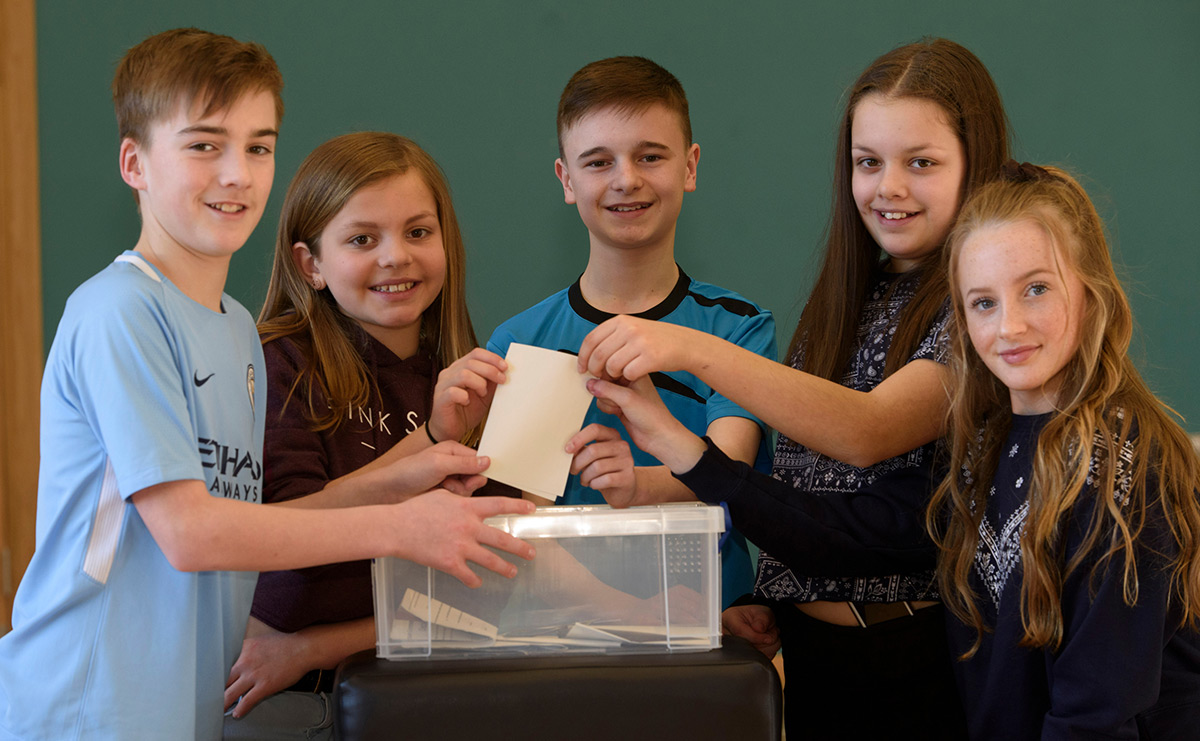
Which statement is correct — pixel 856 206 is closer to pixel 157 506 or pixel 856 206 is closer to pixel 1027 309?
pixel 1027 309

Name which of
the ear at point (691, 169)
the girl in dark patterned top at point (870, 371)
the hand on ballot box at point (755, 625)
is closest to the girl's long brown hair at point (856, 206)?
the girl in dark patterned top at point (870, 371)

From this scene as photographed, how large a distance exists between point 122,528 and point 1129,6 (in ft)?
8.09

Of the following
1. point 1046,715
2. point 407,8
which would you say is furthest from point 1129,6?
point 1046,715

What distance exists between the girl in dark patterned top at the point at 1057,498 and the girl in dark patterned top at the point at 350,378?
0.60 m

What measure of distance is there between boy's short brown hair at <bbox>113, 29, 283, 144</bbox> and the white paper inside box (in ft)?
1.83

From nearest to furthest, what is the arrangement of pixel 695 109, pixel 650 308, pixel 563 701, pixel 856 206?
1. pixel 563 701
2. pixel 856 206
3. pixel 650 308
4. pixel 695 109

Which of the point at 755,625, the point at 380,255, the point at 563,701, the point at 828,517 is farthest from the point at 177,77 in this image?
the point at 755,625

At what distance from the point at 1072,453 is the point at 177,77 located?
1076 millimetres

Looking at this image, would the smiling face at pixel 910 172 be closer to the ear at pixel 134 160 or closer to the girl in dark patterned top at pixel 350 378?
the girl in dark patterned top at pixel 350 378

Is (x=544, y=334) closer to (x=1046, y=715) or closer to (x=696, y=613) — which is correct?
(x=696, y=613)

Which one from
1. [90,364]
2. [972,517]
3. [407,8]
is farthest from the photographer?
[407,8]

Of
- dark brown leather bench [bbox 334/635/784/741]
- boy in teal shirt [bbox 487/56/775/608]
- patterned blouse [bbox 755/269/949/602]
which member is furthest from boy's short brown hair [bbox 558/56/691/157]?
dark brown leather bench [bbox 334/635/784/741]

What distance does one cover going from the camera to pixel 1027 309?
41.7 inches

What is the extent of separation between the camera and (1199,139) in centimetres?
224
